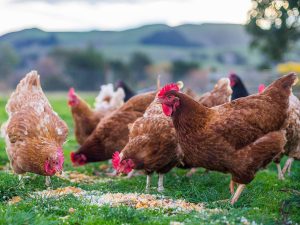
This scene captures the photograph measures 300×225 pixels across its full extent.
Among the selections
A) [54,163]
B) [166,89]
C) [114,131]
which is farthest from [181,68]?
[166,89]

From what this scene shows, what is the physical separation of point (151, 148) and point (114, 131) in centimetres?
230

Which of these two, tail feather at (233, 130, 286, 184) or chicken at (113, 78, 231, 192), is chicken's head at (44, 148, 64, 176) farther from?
tail feather at (233, 130, 286, 184)

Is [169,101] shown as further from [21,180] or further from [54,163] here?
[21,180]

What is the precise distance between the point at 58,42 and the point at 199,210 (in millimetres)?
71920

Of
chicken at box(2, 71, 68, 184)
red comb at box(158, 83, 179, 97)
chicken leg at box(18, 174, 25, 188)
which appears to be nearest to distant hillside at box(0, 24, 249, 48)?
chicken at box(2, 71, 68, 184)

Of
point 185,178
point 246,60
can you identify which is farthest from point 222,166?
Result: point 246,60

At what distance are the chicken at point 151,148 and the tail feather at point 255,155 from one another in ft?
5.07

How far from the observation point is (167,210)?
6730 mm

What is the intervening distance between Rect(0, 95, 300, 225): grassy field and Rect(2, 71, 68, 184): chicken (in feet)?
1.47

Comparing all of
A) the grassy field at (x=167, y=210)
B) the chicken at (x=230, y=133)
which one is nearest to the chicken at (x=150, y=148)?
the grassy field at (x=167, y=210)

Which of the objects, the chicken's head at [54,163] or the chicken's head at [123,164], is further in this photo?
the chicken's head at [123,164]

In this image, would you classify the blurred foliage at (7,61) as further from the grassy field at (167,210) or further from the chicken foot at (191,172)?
the grassy field at (167,210)

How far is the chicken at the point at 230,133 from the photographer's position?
725 cm

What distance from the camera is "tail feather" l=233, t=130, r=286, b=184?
23.8ft
